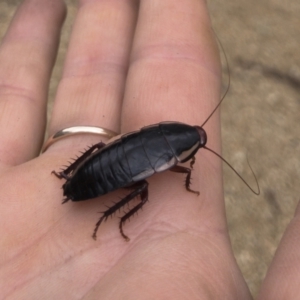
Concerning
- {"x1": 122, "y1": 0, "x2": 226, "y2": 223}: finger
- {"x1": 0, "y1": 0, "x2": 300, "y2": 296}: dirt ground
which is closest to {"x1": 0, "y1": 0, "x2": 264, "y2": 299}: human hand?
{"x1": 122, "y1": 0, "x2": 226, "y2": 223}: finger

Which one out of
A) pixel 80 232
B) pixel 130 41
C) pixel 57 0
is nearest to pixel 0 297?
pixel 80 232

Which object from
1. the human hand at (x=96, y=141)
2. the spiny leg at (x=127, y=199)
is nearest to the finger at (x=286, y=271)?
the human hand at (x=96, y=141)

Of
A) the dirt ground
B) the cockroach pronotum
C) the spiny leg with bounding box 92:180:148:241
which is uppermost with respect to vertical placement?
the cockroach pronotum

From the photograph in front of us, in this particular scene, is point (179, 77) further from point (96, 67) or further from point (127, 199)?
point (127, 199)

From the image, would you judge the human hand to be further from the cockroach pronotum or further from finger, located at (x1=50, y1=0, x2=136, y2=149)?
the cockroach pronotum

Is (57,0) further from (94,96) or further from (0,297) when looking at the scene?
(0,297)

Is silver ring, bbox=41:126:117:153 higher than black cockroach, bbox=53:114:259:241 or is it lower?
lower
